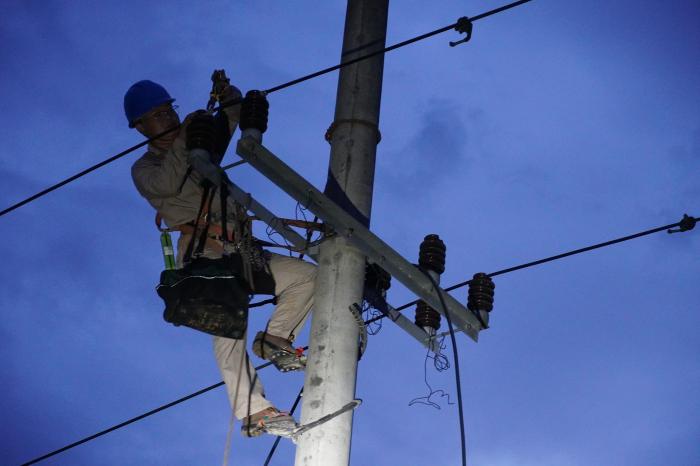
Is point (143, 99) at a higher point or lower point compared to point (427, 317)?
higher

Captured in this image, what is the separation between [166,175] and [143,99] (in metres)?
0.88

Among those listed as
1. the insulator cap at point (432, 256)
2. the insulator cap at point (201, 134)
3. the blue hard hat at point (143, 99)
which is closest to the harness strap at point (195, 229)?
the insulator cap at point (201, 134)

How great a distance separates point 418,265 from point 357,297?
75 centimetres

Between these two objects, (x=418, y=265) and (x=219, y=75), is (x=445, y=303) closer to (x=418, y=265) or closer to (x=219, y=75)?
(x=418, y=265)

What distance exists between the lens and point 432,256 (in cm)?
645

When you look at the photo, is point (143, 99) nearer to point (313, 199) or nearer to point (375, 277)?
point (313, 199)

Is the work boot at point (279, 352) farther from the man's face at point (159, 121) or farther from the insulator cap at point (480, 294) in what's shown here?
the man's face at point (159, 121)

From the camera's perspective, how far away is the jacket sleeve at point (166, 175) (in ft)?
20.7

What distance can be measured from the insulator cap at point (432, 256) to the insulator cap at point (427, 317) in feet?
1.56

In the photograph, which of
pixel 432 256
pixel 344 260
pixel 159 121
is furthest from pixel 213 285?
pixel 159 121

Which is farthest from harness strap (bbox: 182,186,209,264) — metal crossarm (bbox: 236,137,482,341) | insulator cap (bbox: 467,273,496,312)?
insulator cap (bbox: 467,273,496,312)

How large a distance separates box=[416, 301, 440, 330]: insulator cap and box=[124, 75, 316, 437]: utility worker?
2.85ft

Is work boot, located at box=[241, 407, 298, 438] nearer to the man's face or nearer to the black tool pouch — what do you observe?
the black tool pouch

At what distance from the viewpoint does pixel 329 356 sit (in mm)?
5500
